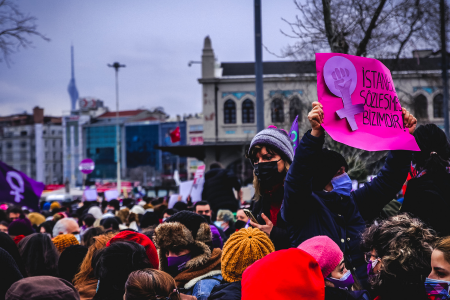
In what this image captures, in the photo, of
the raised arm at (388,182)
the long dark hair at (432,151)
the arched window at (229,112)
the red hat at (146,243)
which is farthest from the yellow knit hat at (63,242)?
the arched window at (229,112)

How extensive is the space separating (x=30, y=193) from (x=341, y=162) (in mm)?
7157

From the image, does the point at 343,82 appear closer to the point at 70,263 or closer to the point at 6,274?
the point at 6,274

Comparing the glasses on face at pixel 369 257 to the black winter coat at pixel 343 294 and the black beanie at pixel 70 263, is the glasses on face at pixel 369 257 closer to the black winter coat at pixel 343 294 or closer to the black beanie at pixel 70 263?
the black winter coat at pixel 343 294

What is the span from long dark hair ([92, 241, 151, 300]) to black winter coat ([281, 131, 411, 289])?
1.00m

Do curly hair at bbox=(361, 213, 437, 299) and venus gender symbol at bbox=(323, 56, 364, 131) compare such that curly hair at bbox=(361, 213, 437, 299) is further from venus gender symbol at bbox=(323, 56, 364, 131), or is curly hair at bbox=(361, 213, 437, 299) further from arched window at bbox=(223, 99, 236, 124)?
arched window at bbox=(223, 99, 236, 124)

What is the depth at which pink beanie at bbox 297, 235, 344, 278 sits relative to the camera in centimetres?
239

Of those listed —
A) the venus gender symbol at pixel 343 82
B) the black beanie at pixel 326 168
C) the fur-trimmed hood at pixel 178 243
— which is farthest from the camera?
the fur-trimmed hood at pixel 178 243

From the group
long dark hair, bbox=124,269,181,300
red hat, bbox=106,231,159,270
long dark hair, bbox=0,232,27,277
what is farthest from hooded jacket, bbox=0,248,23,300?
long dark hair, bbox=124,269,181,300

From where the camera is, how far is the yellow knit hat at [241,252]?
275 centimetres

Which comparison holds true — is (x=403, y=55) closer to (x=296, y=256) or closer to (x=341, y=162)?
(x=341, y=162)

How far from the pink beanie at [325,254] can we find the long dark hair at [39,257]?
2759 mm

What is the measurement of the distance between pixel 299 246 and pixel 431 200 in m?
1.19

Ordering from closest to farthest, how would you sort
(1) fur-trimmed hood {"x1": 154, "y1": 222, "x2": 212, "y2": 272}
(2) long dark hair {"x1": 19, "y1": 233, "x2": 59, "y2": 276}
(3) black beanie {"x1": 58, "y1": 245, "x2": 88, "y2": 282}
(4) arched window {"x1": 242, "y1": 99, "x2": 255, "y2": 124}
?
(1) fur-trimmed hood {"x1": 154, "y1": 222, "x2": 212, "y2": 272}
(3) black beanie {"x1": 58, "y1": 245, "x2": 88, "y2": 282}
(2) long dark hair {"x1": 19, "y1": 233, "x2": 59, "y2": 276}
(4) arched window {"x1": 242, "y1": 99, "x2": 255, "y2": 124}

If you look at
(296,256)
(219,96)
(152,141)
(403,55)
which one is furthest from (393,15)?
(152,141)
